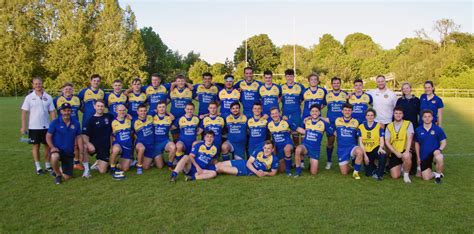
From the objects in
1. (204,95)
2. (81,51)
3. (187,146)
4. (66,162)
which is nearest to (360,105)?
(204,95)

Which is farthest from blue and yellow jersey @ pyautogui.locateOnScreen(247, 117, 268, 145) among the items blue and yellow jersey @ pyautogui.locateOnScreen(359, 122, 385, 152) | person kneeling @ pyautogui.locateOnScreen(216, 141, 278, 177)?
blue and yellow jersey @ pyautogui.locateOnScreen(359, 122, 385, 152)

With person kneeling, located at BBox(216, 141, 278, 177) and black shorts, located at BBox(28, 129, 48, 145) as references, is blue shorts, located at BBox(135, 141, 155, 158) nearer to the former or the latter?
person kneeling, located at BBox(216, 141, 278, 177)

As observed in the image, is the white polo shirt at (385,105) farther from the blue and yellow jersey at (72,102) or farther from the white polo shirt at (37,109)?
the white polo shirt at (37,109)

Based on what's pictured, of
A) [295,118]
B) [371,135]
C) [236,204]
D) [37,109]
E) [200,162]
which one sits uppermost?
[37,109]

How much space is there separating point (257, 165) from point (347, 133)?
1639mm

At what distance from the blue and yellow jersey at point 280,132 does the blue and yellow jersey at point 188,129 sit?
4.31 feet

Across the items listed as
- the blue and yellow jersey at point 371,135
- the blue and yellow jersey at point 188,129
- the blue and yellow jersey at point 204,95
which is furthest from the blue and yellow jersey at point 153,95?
the blue and yellow jersey at point 371,135

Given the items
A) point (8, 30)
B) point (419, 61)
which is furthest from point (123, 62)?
point (419, 61)

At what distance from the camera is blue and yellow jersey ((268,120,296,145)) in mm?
6539

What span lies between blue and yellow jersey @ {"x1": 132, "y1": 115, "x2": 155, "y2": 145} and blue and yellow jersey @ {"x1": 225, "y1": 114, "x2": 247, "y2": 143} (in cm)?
138

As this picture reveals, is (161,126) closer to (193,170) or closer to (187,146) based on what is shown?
(187,146)

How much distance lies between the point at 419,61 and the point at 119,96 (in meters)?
47.4

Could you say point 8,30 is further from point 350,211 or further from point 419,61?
point 419,61

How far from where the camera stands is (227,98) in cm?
733
